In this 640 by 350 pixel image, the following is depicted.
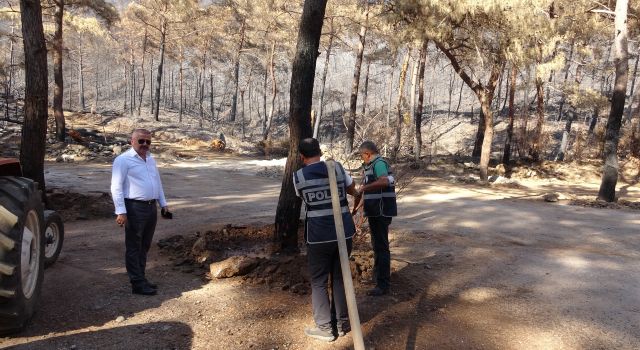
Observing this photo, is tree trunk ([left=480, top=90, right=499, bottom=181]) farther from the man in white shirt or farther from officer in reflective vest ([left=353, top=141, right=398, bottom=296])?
the man in white shirt

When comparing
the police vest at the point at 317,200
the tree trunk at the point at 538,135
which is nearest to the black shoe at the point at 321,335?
the police vest at the point at 317,200

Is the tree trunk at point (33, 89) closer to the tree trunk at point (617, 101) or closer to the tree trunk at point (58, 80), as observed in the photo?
the tree trunk at point (58, 80)

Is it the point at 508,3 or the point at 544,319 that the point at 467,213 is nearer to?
the point at 544,319

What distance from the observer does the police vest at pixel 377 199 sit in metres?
4.32

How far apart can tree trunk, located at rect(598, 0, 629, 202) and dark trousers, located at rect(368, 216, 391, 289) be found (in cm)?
1026

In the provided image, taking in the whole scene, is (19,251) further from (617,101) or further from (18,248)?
(617,101)

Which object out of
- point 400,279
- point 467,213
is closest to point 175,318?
point 400,279

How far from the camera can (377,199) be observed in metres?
4.30

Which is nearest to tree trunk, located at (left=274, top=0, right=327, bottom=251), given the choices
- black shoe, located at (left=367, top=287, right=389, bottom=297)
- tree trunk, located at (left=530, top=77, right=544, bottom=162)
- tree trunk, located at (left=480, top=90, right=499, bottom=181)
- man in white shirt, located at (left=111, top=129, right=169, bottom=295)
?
black shoe, located at (left=367, top=287, right=389, bottom=297)

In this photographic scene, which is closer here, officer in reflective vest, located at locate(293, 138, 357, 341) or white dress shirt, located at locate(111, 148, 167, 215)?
officer in reflective vest, located at locate(293, 138, 357, 341)

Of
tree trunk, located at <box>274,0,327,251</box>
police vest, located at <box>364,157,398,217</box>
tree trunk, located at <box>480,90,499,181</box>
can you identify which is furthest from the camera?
tree trunk, located at <box>480,90,499,181</box>

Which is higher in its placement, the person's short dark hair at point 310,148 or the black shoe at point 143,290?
the person's short dark hair at point 310,148

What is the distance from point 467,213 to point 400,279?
4.94m

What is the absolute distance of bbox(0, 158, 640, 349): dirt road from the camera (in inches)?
132
